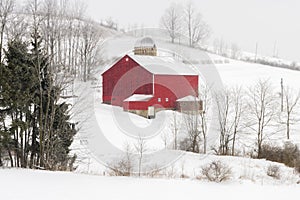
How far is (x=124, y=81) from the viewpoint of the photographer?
1110 inches

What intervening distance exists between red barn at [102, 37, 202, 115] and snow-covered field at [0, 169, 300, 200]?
1864 cm

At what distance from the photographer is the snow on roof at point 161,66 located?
26.4 metres

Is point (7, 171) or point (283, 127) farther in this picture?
point (283, 127)

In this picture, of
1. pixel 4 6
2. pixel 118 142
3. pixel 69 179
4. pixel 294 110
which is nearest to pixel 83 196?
pixel 69 179

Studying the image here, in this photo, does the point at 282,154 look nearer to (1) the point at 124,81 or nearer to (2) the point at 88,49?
(1) the point at 124,81

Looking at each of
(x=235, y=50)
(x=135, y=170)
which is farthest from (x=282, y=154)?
(x=235, y=50)

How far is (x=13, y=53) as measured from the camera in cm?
884

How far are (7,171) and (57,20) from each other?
2884cm

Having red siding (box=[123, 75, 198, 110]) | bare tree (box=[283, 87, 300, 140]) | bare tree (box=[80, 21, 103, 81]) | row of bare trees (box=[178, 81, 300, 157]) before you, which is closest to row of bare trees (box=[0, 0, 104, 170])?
row of bare trees (box=[178, 81, 300, 157])

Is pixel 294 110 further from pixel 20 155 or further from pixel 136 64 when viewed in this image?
pixel 20 155

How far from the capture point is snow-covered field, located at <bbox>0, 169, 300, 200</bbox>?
16.4 ft

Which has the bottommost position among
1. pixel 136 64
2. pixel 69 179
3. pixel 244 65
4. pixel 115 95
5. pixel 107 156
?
pixel 107 156

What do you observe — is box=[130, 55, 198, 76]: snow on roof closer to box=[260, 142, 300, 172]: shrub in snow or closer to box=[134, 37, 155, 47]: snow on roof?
box=[134, 37, 155, 47]: snow on roof

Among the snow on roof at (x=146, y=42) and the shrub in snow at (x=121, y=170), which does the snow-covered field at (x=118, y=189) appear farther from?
the snow on roof at (x=146, y=42)
